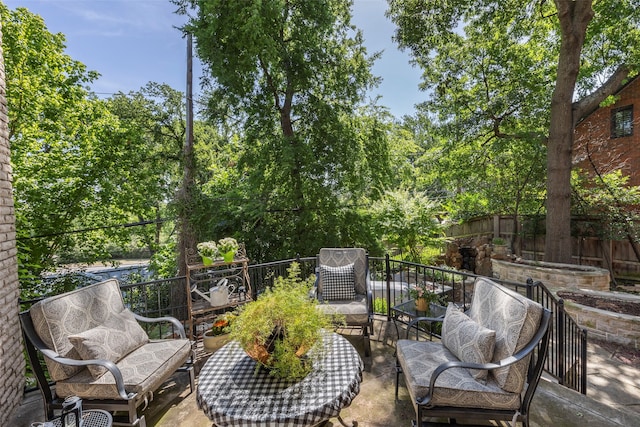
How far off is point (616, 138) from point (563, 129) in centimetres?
550

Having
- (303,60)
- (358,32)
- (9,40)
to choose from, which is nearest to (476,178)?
(358,32)

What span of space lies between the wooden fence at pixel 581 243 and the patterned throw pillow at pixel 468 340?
8588mm

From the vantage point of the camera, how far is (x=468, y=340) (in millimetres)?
2145


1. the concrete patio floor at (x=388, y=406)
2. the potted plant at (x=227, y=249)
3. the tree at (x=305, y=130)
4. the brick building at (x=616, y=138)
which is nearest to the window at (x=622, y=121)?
the brick building at (x=616, y=138)

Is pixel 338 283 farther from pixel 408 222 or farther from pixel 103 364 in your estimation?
pixel 408 222

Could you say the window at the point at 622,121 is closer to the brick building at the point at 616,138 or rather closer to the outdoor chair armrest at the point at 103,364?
the brick building at the point at 616,138

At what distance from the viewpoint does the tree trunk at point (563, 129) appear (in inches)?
246

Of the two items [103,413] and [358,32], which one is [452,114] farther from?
[103,413]

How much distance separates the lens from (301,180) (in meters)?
7.64

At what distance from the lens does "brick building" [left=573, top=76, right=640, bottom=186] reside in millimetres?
9328

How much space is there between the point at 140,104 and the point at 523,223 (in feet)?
46.0

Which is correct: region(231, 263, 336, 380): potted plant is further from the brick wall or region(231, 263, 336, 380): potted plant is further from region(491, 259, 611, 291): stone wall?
region(491, 259, 611, 291): stone wall

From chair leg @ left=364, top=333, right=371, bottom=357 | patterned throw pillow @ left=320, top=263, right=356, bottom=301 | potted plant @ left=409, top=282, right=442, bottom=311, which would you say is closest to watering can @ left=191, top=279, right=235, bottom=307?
patterned throw pillow @ left=320, top=263, right=356, bottom=301

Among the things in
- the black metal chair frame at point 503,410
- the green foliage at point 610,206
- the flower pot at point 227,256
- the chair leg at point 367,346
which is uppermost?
the green foliage at point 610,206
